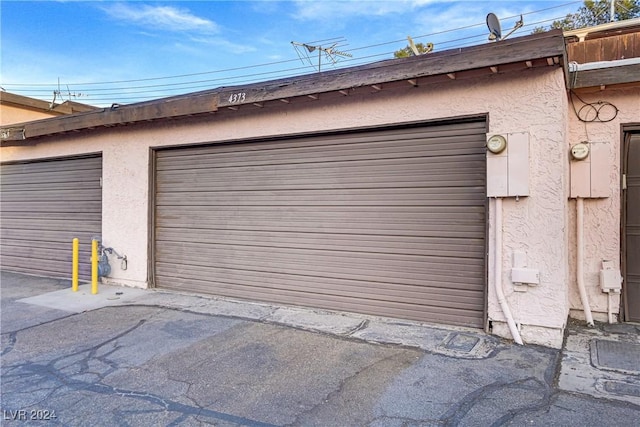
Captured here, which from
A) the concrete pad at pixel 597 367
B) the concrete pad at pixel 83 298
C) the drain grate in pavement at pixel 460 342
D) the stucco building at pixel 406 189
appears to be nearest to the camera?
the concrete pad at pixel 597 367

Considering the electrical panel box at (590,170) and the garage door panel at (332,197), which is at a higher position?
the electrical panel box at (590,170)

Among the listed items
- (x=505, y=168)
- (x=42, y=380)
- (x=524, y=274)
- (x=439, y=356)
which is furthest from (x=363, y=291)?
(x=42, y=380)

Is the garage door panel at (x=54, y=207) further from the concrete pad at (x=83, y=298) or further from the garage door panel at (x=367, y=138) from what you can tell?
the garage door panel at (x=367, y=138)

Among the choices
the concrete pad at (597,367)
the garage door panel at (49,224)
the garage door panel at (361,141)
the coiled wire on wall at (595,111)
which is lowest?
the concrete pad at (597,367)

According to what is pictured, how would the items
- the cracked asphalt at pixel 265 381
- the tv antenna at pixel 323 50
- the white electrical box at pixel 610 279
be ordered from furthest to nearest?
the tv antenna at pixel 323 50, the white electrical box at pixel 610 279, the cracked asphalt at pixel 265 381

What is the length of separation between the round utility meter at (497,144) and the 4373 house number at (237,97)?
3.26 m

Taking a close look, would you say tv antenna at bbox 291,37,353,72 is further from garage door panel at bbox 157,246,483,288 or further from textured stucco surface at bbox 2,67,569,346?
garage door panel at bbox 157,246,483,288

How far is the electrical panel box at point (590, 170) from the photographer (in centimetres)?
473

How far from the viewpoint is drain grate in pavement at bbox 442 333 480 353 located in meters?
3.98

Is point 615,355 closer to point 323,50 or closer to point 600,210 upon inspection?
point 600,210

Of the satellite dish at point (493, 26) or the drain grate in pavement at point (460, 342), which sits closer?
the drain grate in pavement at point (460, 342)

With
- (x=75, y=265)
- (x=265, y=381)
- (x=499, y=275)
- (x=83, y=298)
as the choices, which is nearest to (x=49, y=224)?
(x=75, y=265)

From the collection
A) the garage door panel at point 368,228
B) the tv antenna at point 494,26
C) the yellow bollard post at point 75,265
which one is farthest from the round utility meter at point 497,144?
the yellow bollard post at point 75,265

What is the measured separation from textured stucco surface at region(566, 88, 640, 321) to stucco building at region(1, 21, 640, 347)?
2 centimetres
